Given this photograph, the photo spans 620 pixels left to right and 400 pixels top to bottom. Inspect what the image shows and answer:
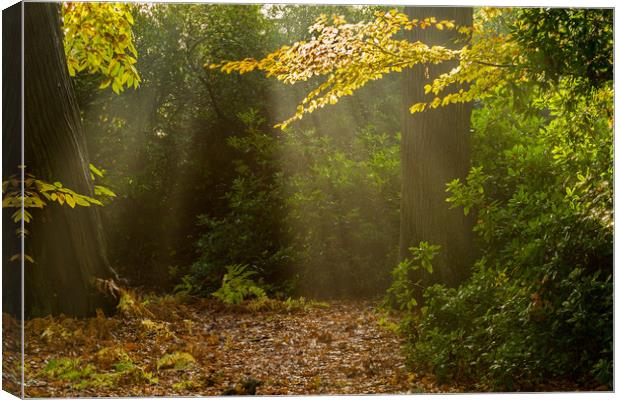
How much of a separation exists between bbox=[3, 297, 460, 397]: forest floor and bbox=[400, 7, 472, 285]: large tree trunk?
2.16ft

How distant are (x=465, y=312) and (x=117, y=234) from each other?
248 centimetres

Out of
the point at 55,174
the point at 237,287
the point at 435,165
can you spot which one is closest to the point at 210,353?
the point at 237,287

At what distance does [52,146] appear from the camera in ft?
16.9

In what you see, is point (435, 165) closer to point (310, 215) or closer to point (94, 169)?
point (310, 215)

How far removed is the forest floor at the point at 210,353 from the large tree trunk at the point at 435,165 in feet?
2.16

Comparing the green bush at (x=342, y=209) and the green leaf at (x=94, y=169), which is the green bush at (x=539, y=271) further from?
the green leaf at (x=94, y=169)

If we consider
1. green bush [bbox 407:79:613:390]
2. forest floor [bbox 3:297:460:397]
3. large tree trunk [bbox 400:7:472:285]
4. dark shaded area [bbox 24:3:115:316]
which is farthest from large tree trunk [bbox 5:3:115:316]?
green bush [bbox 407:79:613:390]

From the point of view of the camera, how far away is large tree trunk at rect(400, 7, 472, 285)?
18.1ft

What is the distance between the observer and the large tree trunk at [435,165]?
552 centimetres

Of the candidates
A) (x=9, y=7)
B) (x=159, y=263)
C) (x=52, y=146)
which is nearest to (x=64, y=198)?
(x=52, y=146)

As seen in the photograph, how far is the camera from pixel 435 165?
5707 mm

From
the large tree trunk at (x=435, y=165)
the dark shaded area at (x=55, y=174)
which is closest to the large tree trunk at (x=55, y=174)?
the dark shaded area at (x=55, y=174)

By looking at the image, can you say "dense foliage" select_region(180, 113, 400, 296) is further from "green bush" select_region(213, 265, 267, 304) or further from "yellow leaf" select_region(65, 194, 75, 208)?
"yellow leaf" select_region(65, 194, 75, 208)

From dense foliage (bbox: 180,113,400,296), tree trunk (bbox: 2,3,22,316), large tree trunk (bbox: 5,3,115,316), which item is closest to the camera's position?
tree trunk (bbox: 2,3,22,316)
